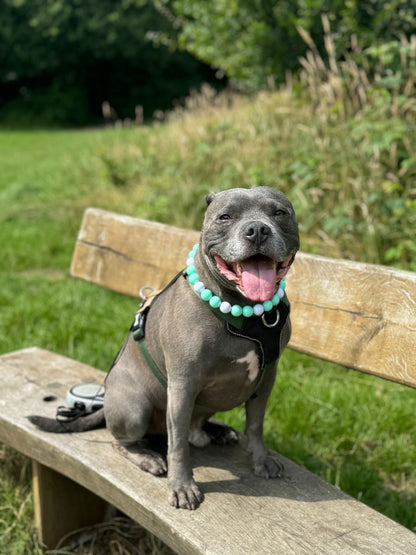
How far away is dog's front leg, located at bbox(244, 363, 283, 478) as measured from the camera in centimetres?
225

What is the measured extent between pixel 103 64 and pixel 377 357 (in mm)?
30442

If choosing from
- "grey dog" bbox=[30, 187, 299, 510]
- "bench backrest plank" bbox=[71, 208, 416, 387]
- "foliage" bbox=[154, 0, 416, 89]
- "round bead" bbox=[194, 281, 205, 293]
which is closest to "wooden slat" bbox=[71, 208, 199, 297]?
"bench backrest plank" bbox=[71, 208, 416, 387]

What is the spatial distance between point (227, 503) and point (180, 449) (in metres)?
0.23

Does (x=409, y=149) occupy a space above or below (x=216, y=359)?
above

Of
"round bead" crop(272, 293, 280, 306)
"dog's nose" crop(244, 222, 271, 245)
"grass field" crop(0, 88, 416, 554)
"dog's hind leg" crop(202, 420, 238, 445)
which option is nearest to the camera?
"dog's nose" crop(244, 222, 271, 245)

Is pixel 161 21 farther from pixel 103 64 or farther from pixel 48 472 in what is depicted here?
pixel 48 472

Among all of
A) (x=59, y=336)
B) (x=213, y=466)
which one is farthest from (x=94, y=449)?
(x=59, y=336)

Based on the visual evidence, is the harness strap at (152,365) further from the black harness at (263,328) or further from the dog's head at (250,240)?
the dog's head at (250,240)

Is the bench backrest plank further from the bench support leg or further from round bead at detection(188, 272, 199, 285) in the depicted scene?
the bench support leg

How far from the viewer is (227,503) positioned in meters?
2.07

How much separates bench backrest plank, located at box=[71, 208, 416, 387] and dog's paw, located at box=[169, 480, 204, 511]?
80cm

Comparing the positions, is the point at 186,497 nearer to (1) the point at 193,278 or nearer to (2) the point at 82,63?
(1) the point at 193,278

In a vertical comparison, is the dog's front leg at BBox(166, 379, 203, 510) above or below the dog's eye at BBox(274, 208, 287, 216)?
below

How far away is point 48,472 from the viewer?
276 cm
